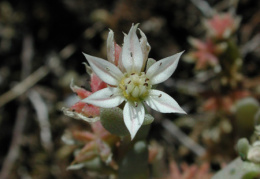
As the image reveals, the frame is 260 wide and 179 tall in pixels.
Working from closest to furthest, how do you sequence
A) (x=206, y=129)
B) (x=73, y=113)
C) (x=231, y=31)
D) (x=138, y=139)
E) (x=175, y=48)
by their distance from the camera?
(x=73, y=113) → (x=138, y=139) → (x=231, y=31) → (x=206, y=129) → (x=175, y=48)

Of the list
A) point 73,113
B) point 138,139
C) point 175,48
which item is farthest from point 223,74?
point 73,113

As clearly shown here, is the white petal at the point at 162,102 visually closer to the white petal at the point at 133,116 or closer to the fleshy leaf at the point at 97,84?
the white petal at the point at 133,116

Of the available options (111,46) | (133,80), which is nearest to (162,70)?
(133,80)

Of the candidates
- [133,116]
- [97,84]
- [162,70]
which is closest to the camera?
[133,116]

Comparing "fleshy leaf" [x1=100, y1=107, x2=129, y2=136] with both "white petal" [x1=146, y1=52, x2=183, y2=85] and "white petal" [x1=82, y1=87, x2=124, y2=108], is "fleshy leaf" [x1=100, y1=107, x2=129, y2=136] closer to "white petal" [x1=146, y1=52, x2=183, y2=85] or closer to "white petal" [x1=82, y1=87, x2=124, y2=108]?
"white petal" [x1=82, y1=87, x2=124, y2=108]

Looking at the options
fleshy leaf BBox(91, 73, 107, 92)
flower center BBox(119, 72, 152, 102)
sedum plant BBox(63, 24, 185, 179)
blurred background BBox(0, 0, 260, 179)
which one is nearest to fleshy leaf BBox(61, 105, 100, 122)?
sedum plant BBox(63, 24, 185, 179)

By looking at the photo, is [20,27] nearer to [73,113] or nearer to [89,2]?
[89,2]

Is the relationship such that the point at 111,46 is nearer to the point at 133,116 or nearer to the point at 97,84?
the point at 97,84
